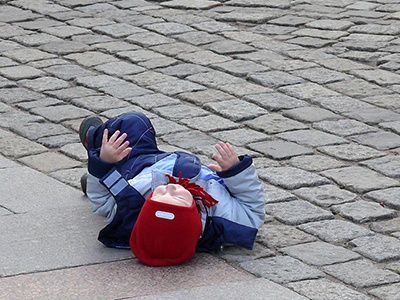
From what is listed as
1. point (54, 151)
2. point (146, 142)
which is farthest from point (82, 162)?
point (146, 142)

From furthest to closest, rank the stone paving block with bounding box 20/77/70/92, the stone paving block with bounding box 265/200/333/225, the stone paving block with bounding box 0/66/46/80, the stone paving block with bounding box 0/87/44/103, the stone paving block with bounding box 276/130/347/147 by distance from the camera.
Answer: the stone paving block with bounding box 0/66/46/80 → the stone paving block with bounding box 20/77/70/92 → the stone paving block with bounding box 0/87/44/103 → the stone paving block with bounding box 276/130/347/147 → the stone paving block with bounding box 265/200/333/225

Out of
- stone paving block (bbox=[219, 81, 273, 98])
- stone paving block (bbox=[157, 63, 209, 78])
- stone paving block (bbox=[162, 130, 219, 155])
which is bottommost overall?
stone paving block (bbox=[162, 130, 219, 155])

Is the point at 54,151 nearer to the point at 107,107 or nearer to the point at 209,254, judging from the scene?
the point at 107,107

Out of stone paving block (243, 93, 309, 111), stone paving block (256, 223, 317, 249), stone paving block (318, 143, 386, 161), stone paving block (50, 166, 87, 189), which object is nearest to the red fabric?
stone paving block (256, 223, 317, 249)

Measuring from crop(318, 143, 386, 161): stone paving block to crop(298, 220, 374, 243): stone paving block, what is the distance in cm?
95

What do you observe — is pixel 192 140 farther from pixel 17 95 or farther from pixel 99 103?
pixel 17 95

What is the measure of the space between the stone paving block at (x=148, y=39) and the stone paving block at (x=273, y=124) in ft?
7.17

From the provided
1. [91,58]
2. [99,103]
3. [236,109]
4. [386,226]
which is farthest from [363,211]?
[91,58]

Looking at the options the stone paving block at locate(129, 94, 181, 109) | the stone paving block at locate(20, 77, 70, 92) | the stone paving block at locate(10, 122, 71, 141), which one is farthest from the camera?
the stone paving block at locate(20, 77, 70, 92)

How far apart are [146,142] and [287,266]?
1070mm

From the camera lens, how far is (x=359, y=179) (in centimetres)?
454

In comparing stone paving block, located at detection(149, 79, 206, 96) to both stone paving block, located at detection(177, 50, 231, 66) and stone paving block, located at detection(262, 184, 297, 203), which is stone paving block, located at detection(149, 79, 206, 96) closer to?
stone paving block, located at detection(177, 50, 231, 66)

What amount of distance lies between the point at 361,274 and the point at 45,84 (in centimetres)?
374

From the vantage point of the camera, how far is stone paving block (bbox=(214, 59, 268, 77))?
6570 mm
